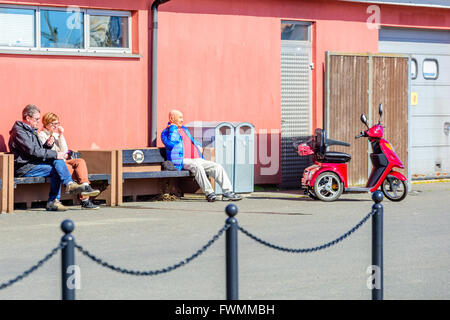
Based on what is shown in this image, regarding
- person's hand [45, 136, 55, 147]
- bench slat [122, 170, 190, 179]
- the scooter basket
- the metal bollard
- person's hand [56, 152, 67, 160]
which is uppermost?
person's hand [45, 136, 55, 147]

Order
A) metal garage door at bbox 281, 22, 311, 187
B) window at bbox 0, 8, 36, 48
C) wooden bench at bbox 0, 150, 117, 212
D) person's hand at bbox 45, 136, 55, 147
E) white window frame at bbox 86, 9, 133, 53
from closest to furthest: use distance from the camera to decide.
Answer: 1. person's hand at bbox 45, 136, 55, 147
2. wooden bench at bbox 0, 150, 117, 212
3. window at bbox 0, 8, 36, 48
4. white window frame at bbox 86, 9, 133, 53
5. metal garage door at bbox 281, 22, 311, 187

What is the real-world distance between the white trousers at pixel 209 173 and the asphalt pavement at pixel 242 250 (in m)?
0.27

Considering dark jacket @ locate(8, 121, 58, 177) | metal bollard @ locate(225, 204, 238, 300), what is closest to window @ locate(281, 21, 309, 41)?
dark jacket @ locate(8, 121, 58, 177)

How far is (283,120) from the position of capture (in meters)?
16.6

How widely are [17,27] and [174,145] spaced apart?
10.0 feet

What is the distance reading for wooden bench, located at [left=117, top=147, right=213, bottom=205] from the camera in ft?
46.4

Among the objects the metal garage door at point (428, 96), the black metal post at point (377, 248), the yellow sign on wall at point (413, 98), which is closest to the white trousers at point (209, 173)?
the metal garage door at point (428, 96)

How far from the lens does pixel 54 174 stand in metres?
12.9

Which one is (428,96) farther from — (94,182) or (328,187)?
(94,182)

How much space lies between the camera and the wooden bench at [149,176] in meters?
14.1

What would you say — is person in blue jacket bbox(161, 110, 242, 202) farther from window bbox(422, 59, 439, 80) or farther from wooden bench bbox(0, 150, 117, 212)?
window bbox(422, 59, 439, 80)

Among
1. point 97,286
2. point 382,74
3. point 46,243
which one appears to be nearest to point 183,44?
point 382,74

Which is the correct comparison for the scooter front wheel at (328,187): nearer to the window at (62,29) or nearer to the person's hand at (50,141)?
the person's hand at (50,141)

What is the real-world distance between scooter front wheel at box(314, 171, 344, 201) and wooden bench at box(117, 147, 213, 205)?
6.37ft
